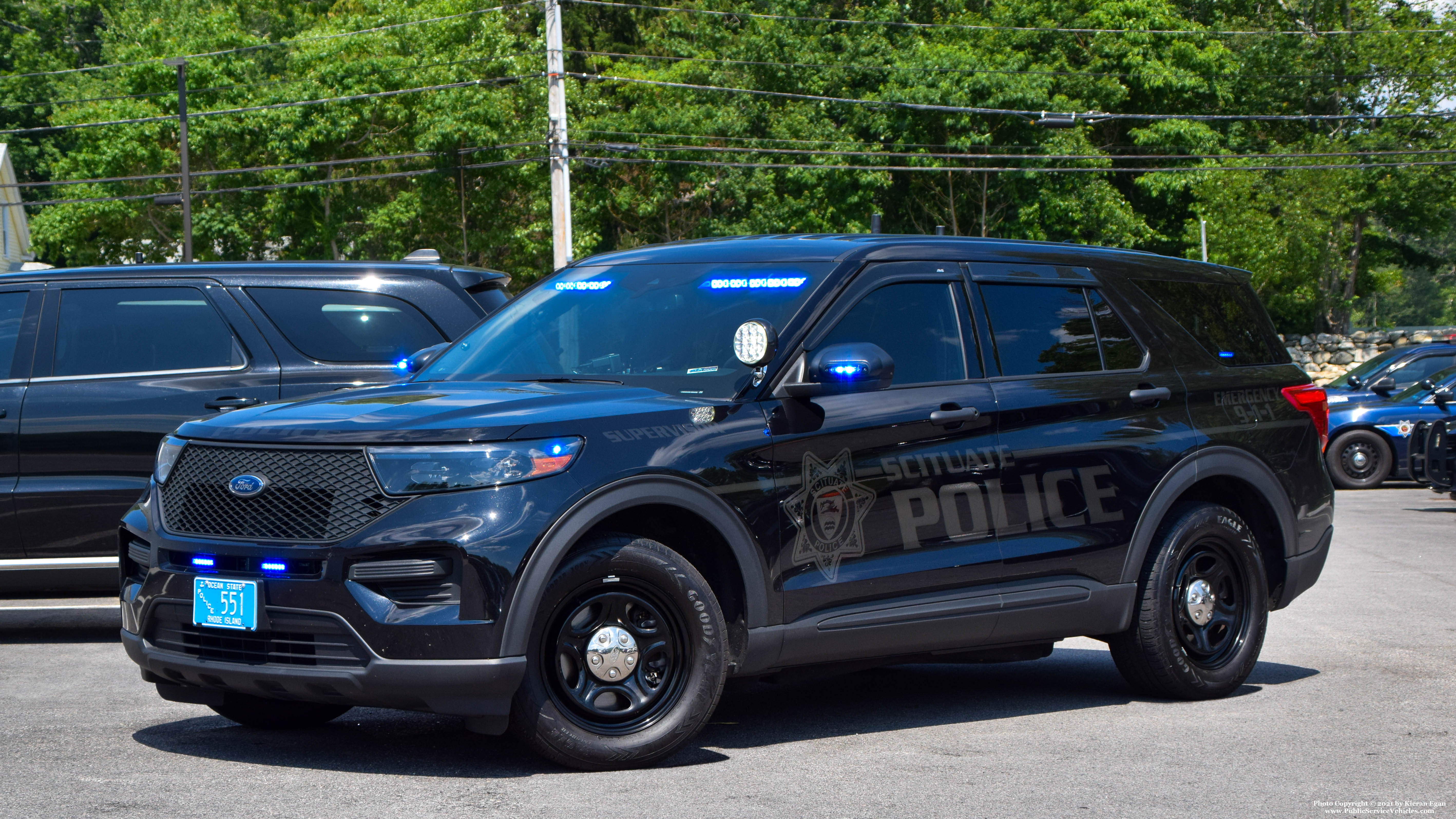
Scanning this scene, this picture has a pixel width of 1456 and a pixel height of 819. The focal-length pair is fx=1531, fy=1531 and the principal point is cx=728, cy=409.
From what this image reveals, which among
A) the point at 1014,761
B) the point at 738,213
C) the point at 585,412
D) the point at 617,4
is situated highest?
the point at 617,4

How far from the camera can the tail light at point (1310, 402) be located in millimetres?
7293

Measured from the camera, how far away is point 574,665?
490 centimetres

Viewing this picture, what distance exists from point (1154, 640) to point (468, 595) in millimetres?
3217

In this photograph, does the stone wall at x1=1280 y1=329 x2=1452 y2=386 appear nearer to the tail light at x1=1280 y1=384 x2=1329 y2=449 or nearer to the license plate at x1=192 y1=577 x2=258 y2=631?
the tail light at x1=1280 y1=384 x2=1329 y2=449

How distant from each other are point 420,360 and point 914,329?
211cm

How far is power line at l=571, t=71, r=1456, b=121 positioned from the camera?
41.1 meters

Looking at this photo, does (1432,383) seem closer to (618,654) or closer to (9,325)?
(9,325)

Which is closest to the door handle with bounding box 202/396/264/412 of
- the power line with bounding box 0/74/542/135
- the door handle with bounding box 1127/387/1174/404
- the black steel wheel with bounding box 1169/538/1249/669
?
the door handle with bounding box 1127/387/1174/404

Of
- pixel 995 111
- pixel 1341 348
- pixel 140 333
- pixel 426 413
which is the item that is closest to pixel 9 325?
pixel 140 333

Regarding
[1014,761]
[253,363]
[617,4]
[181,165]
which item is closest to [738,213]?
[617,4]

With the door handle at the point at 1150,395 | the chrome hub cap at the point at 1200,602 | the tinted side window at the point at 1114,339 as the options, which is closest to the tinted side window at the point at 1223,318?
the tinted side window at the point at 1114,339

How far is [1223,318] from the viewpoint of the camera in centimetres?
729

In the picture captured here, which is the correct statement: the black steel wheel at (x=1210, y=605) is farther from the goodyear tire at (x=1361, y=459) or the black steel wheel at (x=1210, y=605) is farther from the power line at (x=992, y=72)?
the power line at (x=992, y=72)

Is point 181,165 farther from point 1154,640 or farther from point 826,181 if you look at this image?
point 1154,640
